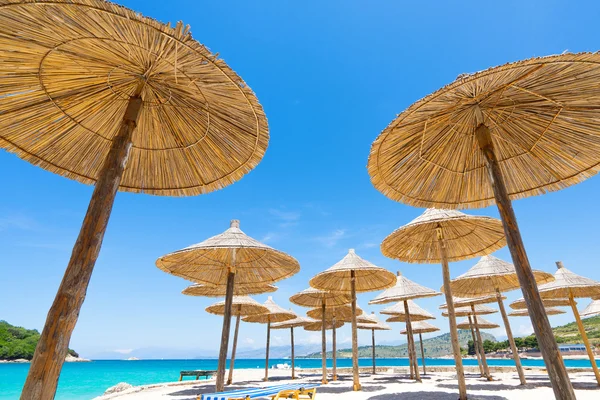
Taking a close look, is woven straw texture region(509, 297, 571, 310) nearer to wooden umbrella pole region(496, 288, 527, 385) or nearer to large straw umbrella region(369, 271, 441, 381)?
wooden umbrella pole region(496, 288, 527, 385)

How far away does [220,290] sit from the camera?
9.52m

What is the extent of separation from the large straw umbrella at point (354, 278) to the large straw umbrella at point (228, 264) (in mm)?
1842

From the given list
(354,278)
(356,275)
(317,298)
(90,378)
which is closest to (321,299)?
(317,298)

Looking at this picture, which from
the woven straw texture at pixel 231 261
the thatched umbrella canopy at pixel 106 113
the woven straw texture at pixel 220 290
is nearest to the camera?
the thatched umbrella canopy at pixel 106 113

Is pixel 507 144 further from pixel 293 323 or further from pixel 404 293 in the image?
pixel 293 323

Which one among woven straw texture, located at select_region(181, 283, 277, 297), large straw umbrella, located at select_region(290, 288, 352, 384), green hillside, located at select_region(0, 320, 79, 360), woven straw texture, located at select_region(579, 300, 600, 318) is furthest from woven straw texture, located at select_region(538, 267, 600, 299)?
green hillside, located at select_region(0, 320, 79, 360)

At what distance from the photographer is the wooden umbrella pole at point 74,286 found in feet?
6.07

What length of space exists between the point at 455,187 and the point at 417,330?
1555 cm

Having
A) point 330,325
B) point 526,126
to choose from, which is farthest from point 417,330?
point 526,126

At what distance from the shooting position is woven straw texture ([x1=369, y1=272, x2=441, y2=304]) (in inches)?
405

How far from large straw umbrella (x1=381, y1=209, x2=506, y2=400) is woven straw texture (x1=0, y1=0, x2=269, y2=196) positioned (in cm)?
414

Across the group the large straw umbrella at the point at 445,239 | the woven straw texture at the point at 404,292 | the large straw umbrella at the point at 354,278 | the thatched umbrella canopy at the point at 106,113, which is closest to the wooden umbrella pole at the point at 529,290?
the thatched umbrella canopy at the point at 106,113

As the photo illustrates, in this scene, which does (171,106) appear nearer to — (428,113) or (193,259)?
(428,113)

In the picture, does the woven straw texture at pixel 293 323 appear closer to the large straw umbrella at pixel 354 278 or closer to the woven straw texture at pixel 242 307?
the woven straw texture at pixel 242 307
